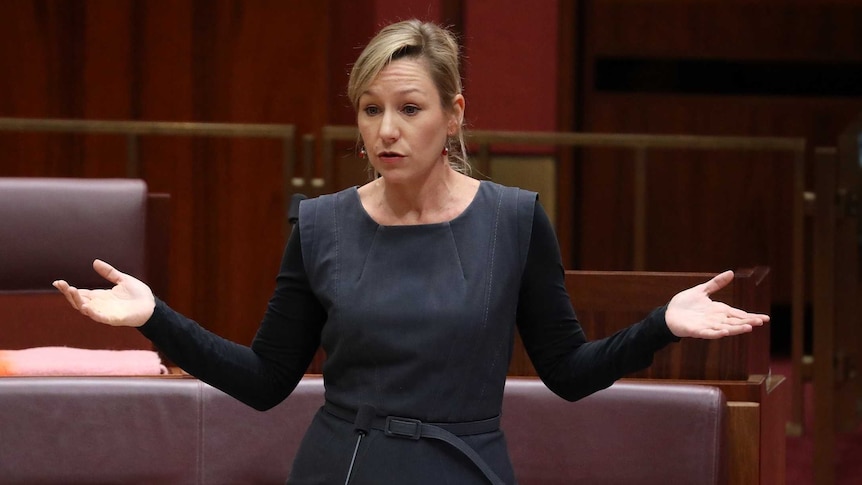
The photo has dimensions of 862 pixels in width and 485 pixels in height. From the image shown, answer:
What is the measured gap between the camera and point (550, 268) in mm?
1514

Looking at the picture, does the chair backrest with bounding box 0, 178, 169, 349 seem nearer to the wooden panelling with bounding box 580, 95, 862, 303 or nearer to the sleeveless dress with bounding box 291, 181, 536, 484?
the sleeveless dress with bounding box 291, 181, 536, 484

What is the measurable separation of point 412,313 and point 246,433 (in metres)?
0.72

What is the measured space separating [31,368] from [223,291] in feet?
8.41

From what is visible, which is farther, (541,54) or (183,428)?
(541,54)

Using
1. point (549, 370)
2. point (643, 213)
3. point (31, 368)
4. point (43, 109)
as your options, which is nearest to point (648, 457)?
point (549, 370)

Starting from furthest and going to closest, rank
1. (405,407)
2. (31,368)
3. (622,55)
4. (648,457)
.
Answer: (622,55)
(31,368)
(648,457)
(405,407)

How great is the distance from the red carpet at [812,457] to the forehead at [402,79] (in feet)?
8.14

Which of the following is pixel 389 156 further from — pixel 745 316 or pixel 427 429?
pixel 745 316

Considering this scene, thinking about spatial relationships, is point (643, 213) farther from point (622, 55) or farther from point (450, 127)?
point (450, 127)

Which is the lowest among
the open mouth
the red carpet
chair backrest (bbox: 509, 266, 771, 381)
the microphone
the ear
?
the red carpet

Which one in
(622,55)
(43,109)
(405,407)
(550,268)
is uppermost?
(622,55)

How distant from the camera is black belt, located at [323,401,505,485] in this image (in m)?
1.43

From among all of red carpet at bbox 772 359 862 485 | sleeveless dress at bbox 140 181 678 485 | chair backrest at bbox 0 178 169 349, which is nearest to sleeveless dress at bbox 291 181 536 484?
sleeveless dress at bbox 140 181 678 485

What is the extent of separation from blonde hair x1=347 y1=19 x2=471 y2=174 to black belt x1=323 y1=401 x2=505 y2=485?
1.21 feet
